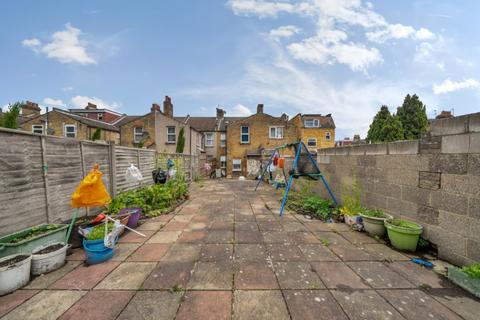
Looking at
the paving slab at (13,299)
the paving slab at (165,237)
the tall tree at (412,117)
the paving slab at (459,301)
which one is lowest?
the paving slab at (165,237)

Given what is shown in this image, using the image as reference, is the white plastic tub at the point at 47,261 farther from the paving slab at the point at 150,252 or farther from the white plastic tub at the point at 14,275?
the paving slab at the point at 150,252

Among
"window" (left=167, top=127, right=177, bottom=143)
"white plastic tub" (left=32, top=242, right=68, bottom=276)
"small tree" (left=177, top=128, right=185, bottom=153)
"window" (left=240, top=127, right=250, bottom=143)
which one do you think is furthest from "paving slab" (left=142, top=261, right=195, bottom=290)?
"window" (left=240, top=127, right=250, bottom=143)

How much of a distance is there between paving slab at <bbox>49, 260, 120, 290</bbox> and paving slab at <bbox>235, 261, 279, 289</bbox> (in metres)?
1.94

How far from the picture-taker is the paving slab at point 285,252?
124 inches

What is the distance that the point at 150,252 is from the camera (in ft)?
11.0

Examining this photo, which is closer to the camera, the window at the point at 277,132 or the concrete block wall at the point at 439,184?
the concrete block wall at the point at 439,184

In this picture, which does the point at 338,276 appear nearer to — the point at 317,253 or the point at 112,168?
the point at 317,253

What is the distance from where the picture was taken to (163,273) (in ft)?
8.93

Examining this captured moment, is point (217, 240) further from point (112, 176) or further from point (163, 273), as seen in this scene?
point (112, 176)

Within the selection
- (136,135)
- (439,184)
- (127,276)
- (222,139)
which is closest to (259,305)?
(127,276)

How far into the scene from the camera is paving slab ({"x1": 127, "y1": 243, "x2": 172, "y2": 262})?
10.3 feet

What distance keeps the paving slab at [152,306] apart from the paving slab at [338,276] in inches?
77.3

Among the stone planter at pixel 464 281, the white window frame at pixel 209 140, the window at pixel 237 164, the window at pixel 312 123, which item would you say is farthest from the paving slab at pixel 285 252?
the window at pixel 312 123

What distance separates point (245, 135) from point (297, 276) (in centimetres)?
1822
